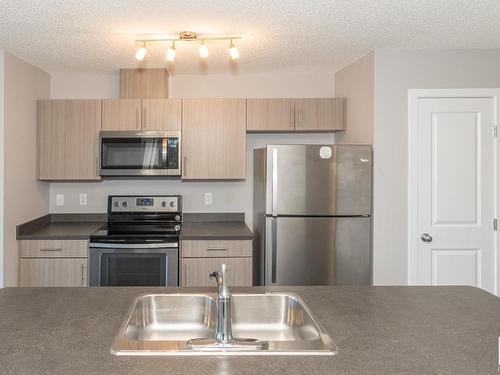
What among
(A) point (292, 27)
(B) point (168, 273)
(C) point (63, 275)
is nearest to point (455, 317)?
(A) point (292, 27)

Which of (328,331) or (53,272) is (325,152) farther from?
(53,272)

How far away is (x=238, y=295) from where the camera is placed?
173cm

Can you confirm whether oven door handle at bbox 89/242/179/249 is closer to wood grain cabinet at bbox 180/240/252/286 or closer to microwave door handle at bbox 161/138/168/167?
wood grain cabinet at bbox 180/240/252/286

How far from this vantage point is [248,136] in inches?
159

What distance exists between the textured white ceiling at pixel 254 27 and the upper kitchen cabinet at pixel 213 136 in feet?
1.24

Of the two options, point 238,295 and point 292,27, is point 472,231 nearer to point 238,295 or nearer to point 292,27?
point 292,27

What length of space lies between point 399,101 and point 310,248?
4.06 feet

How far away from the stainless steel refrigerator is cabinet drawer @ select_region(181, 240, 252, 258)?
24 centimetres

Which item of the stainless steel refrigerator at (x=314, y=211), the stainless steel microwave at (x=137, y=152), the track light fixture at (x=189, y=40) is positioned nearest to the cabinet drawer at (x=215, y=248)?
the stainless steel refrigerator at (x=314, y=211)

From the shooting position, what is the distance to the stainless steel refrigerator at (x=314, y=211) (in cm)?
317

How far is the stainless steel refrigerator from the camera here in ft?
10.4

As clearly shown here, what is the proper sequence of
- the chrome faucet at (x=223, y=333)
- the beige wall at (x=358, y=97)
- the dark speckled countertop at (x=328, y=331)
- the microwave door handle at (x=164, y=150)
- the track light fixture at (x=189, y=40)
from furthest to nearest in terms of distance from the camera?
the microwave door handle at (x=164, y=150)
the beige wall at (x=358, y=97)
the track light fixture at (x=189, y=40)
the chrome faucet at (x=223, y=333)
the dark speckled countertop at (x=328, y=331)

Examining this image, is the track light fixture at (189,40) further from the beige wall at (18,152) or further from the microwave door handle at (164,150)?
the beige wall at (18,152)

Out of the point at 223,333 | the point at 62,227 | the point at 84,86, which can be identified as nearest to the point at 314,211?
the point at 223,333
